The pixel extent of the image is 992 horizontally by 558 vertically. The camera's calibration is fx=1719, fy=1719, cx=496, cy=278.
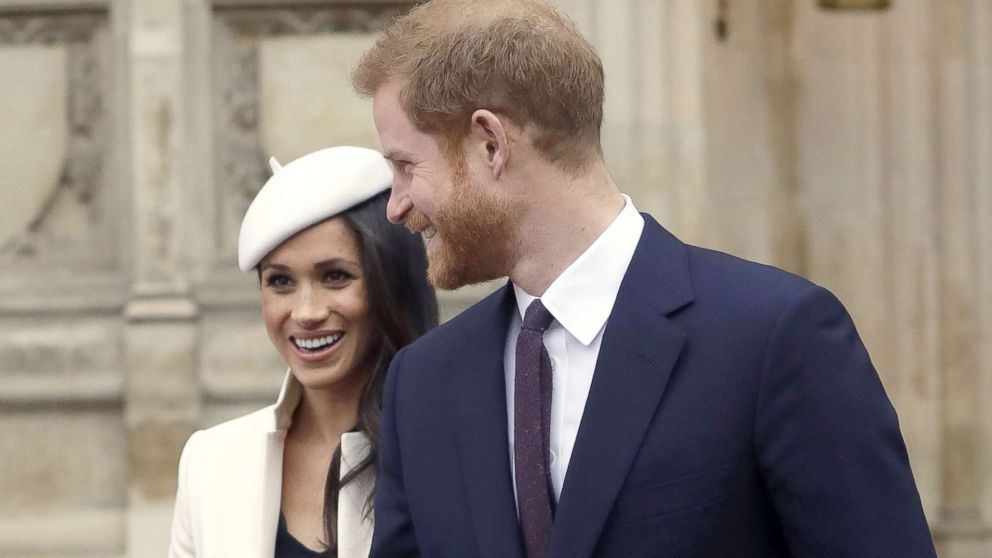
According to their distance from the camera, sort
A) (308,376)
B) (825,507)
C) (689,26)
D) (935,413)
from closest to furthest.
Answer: (825,507)
(308,376)
(689,26)
(935,413)

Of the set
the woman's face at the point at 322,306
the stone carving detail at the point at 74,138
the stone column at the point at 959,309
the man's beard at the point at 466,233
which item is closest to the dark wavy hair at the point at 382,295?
the woman's face at the point at 322,306

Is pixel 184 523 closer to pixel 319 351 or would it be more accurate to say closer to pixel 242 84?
pixel 319 351

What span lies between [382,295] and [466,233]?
1.10m

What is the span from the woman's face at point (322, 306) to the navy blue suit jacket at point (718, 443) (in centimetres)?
110

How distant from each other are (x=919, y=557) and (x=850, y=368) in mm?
250

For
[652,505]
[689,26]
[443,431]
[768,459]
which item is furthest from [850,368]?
[689,26]

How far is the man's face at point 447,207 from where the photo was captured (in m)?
2.37

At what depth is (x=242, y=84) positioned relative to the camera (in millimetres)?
5672

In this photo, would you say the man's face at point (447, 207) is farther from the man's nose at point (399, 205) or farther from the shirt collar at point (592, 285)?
the shirt collar at point (592, 285)

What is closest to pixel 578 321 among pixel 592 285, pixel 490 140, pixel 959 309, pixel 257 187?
pixel 592 285

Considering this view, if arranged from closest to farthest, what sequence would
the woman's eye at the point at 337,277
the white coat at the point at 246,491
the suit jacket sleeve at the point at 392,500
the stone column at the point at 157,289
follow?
the suit jacket sleeve at the point at 392,500 → the white coat at the point at 246,491 → the woman's eye at the point at 337,277 → the stone column at the point at 157,289

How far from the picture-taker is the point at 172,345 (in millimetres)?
5555

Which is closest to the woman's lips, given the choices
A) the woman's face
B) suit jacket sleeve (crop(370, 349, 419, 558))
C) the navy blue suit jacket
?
the woman's face

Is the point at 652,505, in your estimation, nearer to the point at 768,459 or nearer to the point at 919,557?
the point at 768,459
